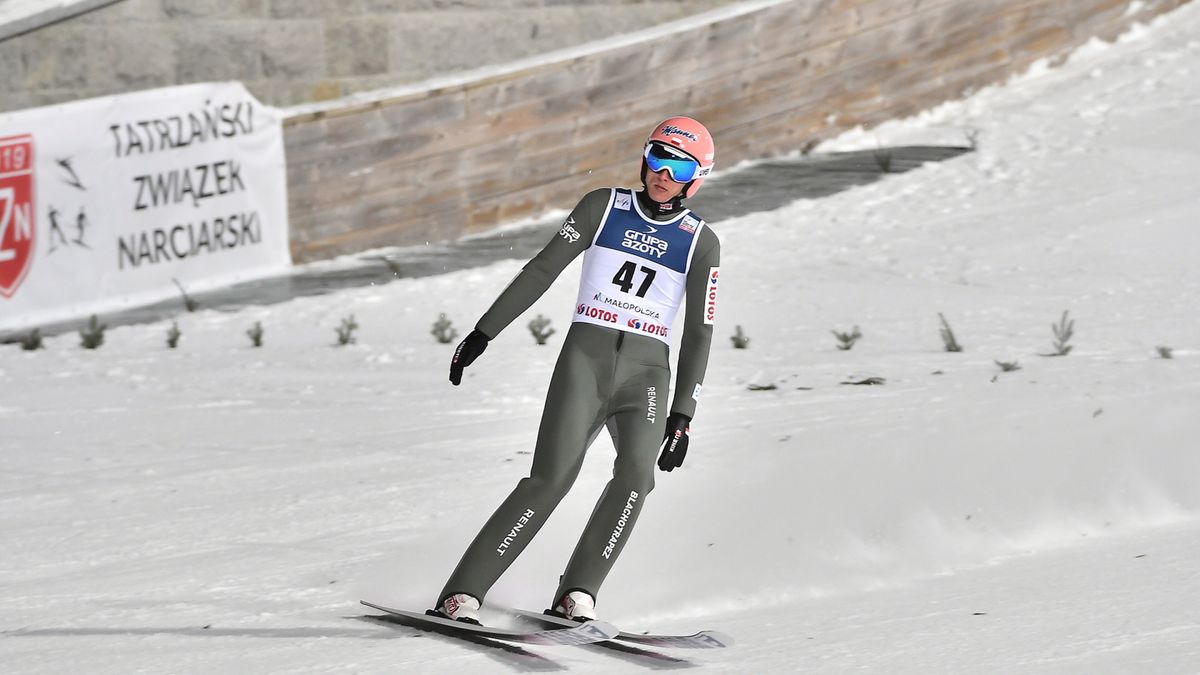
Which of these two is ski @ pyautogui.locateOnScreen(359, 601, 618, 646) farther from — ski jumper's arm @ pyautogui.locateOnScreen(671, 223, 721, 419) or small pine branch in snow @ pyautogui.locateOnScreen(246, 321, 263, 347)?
small pine branch in snow @ pyautogui.locateOnScreen(246, 321, 263, 347)

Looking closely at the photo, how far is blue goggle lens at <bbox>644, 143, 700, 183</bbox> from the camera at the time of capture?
5016mm

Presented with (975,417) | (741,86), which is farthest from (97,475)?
(741,86)

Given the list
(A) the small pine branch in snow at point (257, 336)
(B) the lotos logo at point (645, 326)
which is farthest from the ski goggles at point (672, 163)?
(A) the small pine branch in snow at point (257, 336)

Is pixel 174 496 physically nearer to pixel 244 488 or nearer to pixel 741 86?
pixel 244 488

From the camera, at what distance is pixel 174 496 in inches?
263

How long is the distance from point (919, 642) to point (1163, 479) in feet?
6.27

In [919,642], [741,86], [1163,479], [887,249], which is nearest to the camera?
[919,642]

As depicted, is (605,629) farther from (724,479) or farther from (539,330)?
(539,330)

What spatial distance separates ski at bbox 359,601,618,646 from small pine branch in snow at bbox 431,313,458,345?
481 centimetres

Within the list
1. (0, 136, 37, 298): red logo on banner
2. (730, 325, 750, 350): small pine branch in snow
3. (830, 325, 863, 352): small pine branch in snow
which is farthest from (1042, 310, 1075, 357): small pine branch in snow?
(0, 136, 37, 298): red logo on banner

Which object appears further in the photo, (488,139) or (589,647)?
(488,139)

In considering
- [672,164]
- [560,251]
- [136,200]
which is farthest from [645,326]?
[136,200]

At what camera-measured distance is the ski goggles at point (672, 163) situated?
5.02 meters

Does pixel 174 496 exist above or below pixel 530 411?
below
